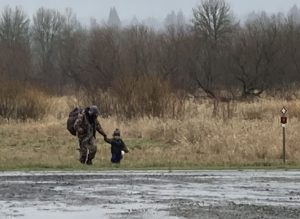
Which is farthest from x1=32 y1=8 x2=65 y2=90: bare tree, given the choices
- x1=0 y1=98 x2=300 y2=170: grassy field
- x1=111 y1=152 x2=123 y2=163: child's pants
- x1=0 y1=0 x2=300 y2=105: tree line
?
x1=111 y1=152 x2=123 y2=163: child's pants

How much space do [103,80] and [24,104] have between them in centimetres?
1465

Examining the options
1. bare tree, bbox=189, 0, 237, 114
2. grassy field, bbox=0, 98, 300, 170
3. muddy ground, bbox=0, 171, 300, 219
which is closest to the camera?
muddy ground, bbox=0, 171, 300, 219

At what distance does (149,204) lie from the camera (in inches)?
446

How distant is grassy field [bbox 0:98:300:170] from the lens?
19.4m

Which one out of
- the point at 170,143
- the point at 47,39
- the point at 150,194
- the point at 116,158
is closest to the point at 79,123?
the point at 116,158

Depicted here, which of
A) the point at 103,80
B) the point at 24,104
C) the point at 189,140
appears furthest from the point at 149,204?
the point at 103,80

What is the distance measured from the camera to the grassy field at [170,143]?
19.4 m

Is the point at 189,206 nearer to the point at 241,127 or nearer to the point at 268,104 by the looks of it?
the point at 241,127

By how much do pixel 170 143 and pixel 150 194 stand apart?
13.6 m

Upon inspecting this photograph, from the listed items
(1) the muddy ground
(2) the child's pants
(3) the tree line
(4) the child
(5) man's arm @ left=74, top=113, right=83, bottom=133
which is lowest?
(1) the muddy ground

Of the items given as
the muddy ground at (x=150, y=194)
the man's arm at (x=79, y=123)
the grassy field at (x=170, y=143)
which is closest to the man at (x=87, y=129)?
the man's arm at (x=79, y=123)

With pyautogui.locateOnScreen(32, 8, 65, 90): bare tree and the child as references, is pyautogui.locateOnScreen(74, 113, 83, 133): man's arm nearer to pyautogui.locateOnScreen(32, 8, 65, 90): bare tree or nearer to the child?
the child

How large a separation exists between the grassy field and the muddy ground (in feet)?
8.96

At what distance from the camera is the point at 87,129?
18203 mm
